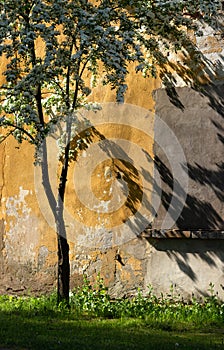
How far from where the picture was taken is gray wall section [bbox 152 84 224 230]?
876 cm

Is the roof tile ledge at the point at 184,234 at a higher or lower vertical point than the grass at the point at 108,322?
higher

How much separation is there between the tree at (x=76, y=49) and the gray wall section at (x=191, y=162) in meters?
0.44

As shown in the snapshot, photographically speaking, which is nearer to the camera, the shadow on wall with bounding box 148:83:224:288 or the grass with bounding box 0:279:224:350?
the grass with bounding box 0:279:224:350

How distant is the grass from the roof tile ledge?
85 cm

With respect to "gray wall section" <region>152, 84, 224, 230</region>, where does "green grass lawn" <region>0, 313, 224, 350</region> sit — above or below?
below

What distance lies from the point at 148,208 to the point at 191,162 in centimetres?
95

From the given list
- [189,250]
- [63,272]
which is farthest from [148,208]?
[63,272]

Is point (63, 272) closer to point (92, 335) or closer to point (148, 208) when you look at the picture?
point (148, 208)

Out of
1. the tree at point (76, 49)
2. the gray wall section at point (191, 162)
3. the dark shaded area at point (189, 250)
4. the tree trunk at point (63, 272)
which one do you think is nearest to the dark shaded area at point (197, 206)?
the gray wall section at point (191, 162)

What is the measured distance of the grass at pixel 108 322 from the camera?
6294 millimetres

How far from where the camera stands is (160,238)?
9.05 meters

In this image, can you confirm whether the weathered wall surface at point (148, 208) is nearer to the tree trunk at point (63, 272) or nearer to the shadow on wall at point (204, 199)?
the shadow on wall at point (204, 199)

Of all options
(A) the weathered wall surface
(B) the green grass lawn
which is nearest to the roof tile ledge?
(A) the weathered wall surface

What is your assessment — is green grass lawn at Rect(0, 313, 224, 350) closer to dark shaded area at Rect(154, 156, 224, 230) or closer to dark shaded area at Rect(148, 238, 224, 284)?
dark shaded area at Rect(148, 238, 224, 284)
